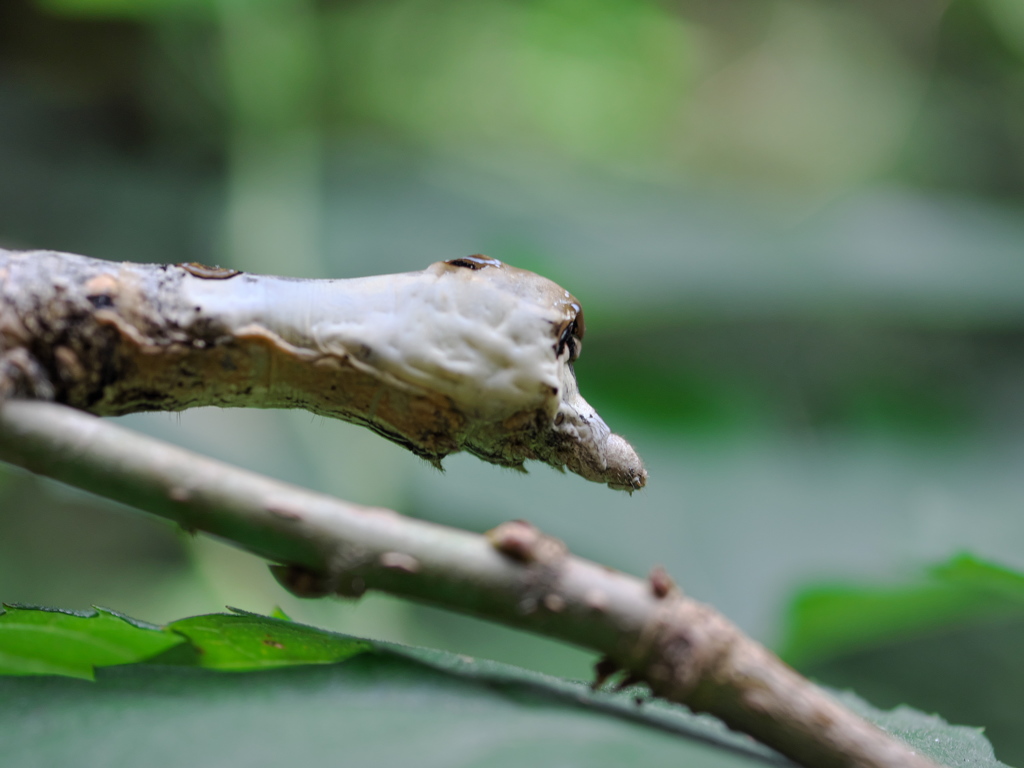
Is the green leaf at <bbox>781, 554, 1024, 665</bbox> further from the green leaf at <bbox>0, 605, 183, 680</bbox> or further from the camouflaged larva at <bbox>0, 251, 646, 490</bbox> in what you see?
the green leaf at <bbox>0, 605, 183, 680</bbox>

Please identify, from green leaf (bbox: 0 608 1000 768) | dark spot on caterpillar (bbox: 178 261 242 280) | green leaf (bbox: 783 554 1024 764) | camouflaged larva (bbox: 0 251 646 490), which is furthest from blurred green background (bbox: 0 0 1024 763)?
dark spot on caterpillar (bbox: 178 261 242 280)

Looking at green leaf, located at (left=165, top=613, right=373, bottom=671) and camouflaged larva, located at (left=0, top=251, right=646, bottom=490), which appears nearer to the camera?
green leaf, located at (left=165, top=613, right=373, bottom=671)

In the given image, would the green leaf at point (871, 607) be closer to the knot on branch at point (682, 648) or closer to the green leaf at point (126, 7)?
the knot on branch at point (682, 648)

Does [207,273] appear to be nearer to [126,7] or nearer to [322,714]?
[322,714]

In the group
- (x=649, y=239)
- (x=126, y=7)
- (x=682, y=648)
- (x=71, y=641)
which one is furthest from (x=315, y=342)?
(x=126, y=7)

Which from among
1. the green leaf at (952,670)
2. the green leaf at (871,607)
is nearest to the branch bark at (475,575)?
the green leaf at (871,607)

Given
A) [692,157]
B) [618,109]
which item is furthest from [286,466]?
[692,157]

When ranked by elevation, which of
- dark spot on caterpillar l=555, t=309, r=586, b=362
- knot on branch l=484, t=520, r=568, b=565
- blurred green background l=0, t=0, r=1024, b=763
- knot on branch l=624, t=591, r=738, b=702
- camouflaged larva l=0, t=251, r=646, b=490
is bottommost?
knot on branch l=624, t=591, r=738, b=702
